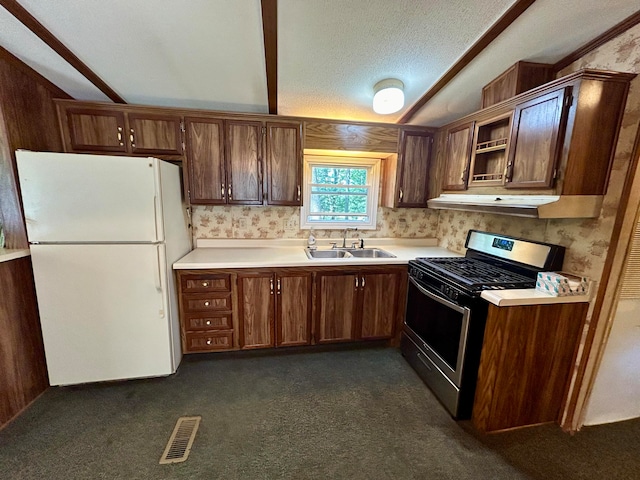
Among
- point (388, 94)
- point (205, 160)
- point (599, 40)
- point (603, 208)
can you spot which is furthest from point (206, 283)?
point (599, 40)

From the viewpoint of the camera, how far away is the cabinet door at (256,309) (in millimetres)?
2402

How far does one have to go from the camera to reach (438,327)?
205 centimetres

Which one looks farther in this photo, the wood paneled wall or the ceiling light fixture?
the ceiling light fixture

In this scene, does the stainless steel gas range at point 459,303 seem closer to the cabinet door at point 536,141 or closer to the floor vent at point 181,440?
the cabinet door at point 536,141

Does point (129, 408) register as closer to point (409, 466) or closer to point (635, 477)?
point (409, 466)

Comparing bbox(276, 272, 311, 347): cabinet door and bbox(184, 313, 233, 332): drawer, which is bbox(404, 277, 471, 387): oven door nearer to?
bbox(276, 272, 311, 347): cabinet door

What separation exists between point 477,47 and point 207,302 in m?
2.79

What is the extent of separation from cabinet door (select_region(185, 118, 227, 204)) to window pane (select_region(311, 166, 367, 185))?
3.36 ft

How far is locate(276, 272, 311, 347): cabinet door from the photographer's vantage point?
2.45 m

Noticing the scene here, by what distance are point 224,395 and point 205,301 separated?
2.53 feet

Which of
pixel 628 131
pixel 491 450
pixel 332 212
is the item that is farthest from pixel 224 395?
pixel 628 131

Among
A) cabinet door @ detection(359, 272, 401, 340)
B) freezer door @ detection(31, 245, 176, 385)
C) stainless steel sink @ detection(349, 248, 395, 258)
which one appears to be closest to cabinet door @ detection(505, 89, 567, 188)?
cabinet door @ detection(359, 272, 401, 340)

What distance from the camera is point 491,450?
1663mm

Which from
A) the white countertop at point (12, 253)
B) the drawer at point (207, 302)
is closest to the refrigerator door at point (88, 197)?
the white countertop at point (12, 253)
